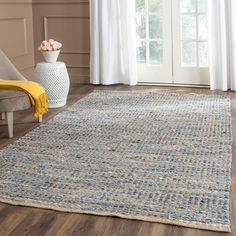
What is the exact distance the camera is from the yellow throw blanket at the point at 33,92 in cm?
379

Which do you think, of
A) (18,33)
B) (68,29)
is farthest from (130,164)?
(68,29)

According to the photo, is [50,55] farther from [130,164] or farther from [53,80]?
[130,164]

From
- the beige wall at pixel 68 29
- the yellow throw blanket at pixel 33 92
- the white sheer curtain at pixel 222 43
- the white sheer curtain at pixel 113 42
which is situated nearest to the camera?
the yellow throw blanket at pixel 33 92

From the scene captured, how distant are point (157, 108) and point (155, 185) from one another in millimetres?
1970

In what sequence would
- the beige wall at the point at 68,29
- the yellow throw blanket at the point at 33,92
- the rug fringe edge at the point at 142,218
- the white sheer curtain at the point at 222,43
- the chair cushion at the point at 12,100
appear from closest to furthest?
the rug fringe edge at the point at 142,218, the chair cushion at the point at 12,100, the yellow throw blanket at the point at 33,92, the white sheer curtain at the point at 222,43, the beige wall at the point at 68,29

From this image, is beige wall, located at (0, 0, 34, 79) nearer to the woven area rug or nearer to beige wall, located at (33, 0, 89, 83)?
beige wall, located at (33, 0, 89, 83)

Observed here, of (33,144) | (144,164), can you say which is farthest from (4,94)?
(144,164)

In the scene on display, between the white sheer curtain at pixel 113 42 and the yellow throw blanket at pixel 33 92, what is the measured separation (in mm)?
1886

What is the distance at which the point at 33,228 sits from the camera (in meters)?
2.19

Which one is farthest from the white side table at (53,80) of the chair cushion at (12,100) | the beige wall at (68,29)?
the beige wall at (68,29)

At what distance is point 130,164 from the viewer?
9.69 ft

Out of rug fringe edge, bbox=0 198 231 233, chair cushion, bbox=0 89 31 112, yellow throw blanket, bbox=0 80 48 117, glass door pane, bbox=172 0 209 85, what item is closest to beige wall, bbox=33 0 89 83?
glass door pane, bbox=172 0 209 85

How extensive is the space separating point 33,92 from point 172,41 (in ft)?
7.53

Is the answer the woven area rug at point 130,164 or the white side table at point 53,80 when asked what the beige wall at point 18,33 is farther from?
the woven area rug at point 130,164
